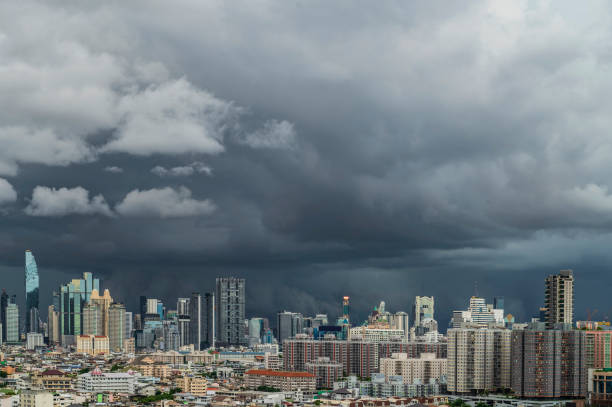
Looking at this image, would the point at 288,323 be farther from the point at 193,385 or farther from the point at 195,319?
the point at 193,385

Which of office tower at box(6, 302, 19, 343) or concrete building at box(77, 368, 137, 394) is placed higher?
concrete building at box(77, 368, 137, 394)

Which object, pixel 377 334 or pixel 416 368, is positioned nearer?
pixel 416 368

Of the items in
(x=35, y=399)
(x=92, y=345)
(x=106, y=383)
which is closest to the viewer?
(x=35, y=399)

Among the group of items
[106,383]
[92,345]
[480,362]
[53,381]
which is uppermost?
[480,362]

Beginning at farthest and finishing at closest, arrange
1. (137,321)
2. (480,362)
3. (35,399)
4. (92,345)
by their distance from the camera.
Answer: (137,321) → (92,345) → (480,362) → (35,399)

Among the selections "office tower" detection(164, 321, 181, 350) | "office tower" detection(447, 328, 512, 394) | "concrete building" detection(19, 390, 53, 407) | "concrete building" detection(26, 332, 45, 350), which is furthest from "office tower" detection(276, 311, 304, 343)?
"concrete building" detection(19, 390, 53, 407)

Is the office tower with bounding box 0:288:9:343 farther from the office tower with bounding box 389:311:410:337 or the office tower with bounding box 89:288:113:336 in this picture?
the office tower with bounding box 389:311:410:337

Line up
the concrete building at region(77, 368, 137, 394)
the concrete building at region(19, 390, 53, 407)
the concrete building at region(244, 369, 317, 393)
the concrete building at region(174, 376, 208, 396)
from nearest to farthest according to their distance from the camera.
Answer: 1. the concrete building at region(19, 390, 53, 407)
2. the concrete building at region(77, 368, 137, 394)
3. the concrete building at region(174, 376, 208, 396)
4. the concrete building at region(244, 369, 317, 393)

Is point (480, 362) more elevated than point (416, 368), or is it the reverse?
point (480, 362)

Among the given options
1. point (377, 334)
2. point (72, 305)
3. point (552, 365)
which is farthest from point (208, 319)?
point (552, 365)
